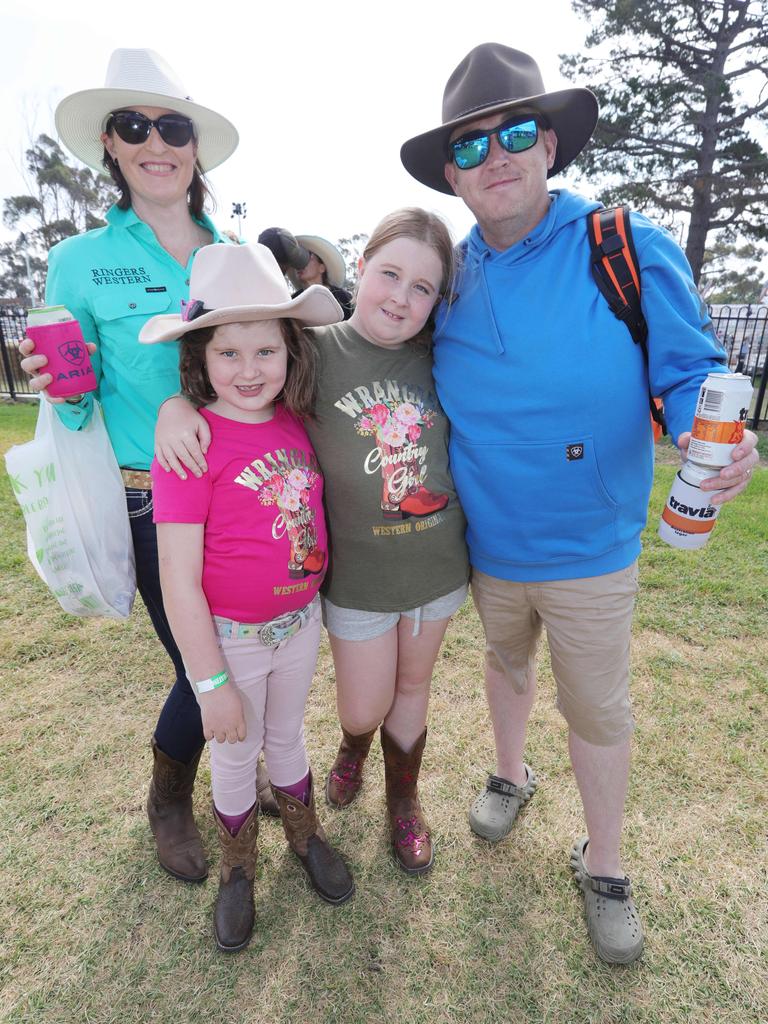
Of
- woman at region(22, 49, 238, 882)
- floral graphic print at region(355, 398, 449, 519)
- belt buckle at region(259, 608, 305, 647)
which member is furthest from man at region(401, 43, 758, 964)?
woman at region(22, 49, 238, 882)

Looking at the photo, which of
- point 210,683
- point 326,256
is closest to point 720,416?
point 210,683

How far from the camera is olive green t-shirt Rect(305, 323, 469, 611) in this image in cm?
177

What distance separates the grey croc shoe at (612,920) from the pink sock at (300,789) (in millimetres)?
A: 1000

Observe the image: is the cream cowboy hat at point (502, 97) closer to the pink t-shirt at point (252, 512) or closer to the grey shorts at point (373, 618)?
the pink t-shirt at point (252, 512)

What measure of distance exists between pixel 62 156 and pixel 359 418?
4303 centimetres

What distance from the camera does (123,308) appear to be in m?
1.76

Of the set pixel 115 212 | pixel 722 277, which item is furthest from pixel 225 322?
pixel 722 277

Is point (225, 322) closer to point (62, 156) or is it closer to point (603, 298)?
point (603, 298)

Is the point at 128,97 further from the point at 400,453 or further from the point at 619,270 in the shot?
the point at 619,270

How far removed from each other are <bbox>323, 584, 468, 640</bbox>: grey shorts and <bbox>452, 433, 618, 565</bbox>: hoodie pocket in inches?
10.3

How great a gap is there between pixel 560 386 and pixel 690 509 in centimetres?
46

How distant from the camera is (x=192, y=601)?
1589 mm

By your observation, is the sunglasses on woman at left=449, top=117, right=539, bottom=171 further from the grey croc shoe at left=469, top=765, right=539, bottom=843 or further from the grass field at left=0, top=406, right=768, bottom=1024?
the grass field at left=0, top=406, right=768, bottom=1024

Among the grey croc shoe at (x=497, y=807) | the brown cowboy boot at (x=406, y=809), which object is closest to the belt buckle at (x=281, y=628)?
the brown cowboy boot at (x=406, y=809)
